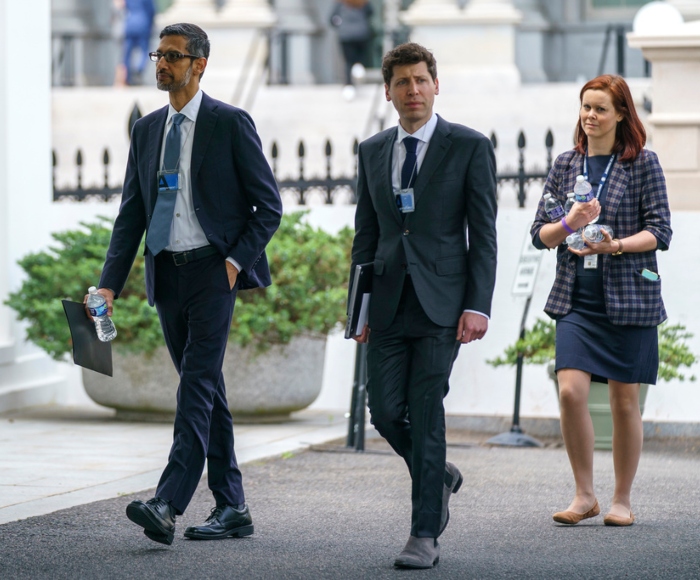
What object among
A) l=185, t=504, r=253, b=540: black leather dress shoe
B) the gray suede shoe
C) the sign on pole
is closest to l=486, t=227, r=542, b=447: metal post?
the sign on pole

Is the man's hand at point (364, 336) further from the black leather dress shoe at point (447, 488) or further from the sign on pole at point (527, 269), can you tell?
the sign on pole at point (527, 269)

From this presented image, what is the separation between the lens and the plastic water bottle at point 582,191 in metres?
6.48

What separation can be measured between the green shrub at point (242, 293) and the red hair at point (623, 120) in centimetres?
376

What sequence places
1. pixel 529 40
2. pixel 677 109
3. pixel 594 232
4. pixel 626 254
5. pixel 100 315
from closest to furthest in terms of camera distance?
pixel 100 315, pixel 594 232, pixel 626 254, pixel 677 109, pixel 529 40

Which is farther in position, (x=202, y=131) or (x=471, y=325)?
(x=202, y=131)

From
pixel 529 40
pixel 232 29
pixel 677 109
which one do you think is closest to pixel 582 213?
pixel 677 109

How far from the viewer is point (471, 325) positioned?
5699mm

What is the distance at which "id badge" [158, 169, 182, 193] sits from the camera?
6.09m

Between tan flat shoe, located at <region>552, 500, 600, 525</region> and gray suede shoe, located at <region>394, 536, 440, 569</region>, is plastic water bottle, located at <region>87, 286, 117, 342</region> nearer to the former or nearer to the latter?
gray suede shoe, located at <region>394, 536, 440, 569</region>

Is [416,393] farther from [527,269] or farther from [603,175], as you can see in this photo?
[527,269]

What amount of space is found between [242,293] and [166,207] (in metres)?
4.31

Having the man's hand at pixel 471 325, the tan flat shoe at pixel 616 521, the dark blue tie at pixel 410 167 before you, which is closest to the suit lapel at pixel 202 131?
the dark blue tie at pixel 410 167

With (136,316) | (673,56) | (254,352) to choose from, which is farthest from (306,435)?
(673,56)

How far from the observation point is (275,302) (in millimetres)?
10297
